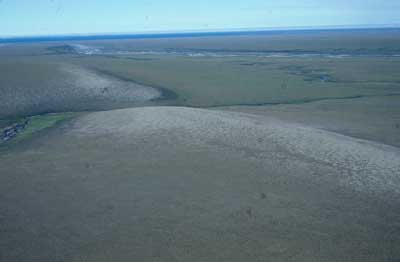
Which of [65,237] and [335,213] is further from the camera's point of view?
[335,213]

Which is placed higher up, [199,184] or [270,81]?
[270,81]

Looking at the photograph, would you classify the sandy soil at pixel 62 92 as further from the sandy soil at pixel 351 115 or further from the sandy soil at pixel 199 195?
the sandy soil at pixel 199 195

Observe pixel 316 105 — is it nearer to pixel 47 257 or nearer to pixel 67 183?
pixel 67 183

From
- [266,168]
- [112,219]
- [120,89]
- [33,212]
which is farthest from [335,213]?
[120,89]

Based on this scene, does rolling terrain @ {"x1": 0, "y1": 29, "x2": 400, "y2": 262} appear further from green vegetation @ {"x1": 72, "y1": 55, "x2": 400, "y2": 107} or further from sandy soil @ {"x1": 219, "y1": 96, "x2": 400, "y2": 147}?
green vegetation @ {"x1": 72, "y1": 55, "x2": 400, "y2": 107}

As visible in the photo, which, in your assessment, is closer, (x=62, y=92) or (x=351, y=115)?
(x=351, y=115)

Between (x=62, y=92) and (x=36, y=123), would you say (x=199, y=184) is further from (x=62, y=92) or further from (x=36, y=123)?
(x=62, y=92)

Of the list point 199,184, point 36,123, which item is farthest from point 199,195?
point 36,123

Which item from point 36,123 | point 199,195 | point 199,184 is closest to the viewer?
point 199,195

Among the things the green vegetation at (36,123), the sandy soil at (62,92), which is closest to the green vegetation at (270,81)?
the sandy soil at (62,92)
